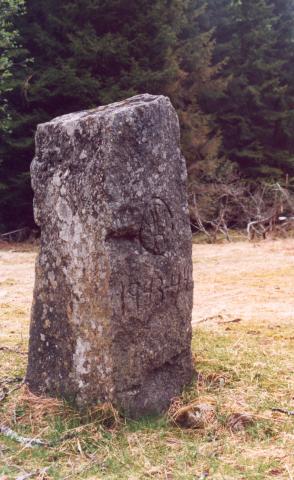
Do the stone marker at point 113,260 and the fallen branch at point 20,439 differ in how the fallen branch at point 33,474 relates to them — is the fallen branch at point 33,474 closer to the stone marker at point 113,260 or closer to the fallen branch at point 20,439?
the fallen branch at point 20,439

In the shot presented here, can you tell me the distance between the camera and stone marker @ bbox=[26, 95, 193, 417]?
10.0 feet

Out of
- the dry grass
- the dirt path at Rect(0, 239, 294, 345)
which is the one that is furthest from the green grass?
the dirt path at Rect(0, 239, 294, 345)

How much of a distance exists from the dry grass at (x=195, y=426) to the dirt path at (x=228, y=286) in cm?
48

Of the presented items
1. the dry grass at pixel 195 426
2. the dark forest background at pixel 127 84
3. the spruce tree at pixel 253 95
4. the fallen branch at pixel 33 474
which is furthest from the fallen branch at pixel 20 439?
the spruce tree at pixel 253 95

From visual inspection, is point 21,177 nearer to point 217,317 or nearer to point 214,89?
point 214,89

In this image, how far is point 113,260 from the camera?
3.04 metres

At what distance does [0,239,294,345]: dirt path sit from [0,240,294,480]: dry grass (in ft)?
1.58

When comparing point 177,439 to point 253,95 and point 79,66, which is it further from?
point 253,95

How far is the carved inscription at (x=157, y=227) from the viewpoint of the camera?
126 inches

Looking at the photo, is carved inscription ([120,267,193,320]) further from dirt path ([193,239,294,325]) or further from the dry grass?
dirt path ([193,239,294,325])

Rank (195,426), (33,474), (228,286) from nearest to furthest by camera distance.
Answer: (33,474) → (195,426) → (228,286)

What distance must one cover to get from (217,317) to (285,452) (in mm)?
2813

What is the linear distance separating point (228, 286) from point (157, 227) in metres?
4.27

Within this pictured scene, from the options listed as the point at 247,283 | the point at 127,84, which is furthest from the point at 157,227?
the point at 127,84
